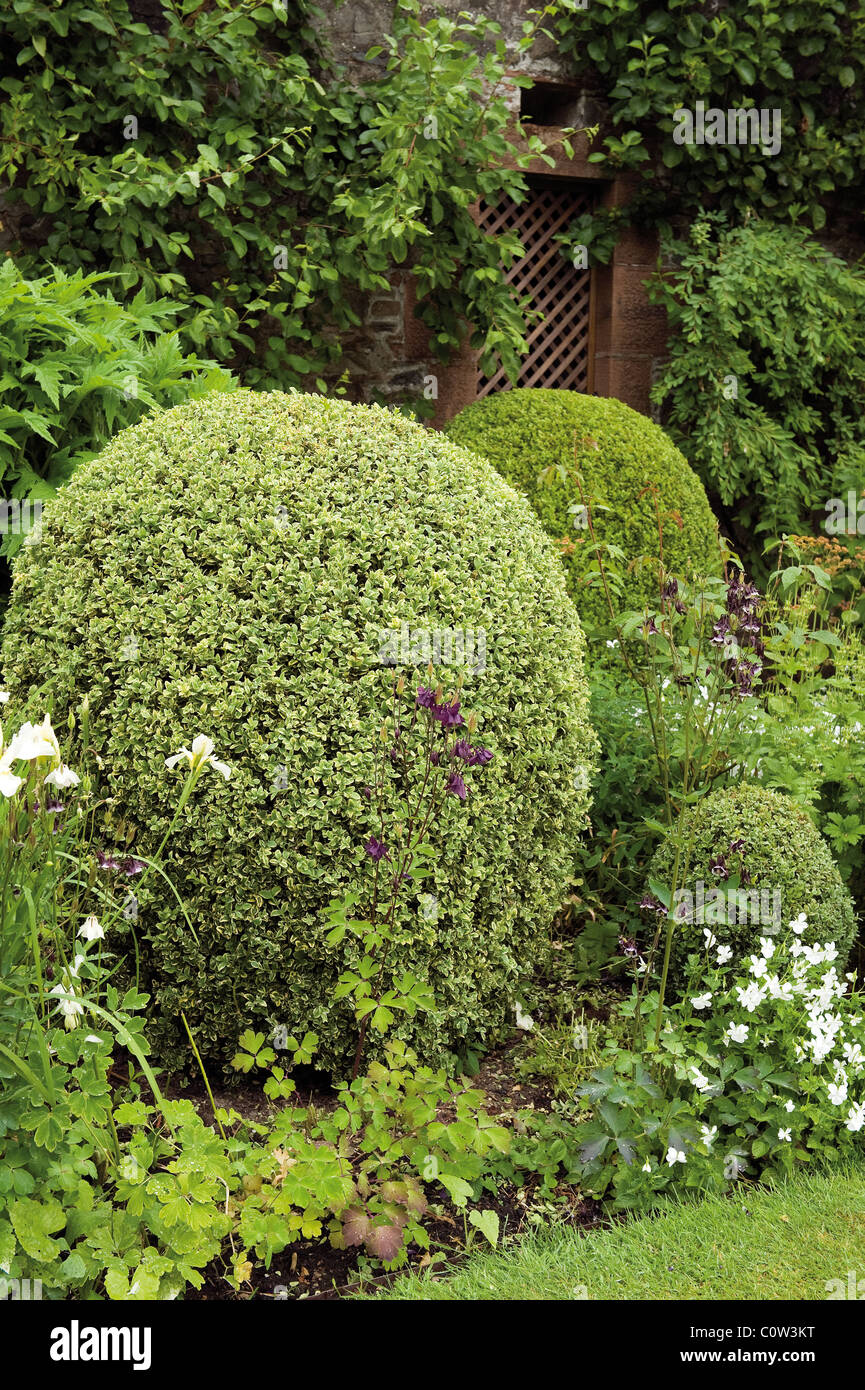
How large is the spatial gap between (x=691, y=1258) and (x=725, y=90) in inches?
267

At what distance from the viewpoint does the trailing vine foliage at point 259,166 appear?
5.52 metres

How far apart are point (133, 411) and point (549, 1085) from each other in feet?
8.52

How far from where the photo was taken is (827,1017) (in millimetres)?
2885

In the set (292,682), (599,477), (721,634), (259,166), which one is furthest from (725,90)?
(292,682)

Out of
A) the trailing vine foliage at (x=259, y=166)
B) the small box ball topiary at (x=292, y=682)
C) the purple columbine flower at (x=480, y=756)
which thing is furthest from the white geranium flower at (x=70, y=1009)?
the trailing vine foliage at (x=259, y=166)

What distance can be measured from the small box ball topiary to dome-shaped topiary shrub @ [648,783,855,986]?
0.38m

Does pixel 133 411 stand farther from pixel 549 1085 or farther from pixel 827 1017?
pixel 827 1017

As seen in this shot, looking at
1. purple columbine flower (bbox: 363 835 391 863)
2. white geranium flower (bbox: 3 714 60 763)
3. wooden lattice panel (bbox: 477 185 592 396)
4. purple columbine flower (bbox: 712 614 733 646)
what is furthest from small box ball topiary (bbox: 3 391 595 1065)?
wooden lattice panel (bbox: 477 185 592 396)

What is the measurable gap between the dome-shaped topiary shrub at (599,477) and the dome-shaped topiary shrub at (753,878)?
1.93 metres

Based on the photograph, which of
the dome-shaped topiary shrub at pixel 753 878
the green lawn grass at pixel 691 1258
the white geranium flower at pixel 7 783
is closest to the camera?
the white geranium flower at pixel 7 783

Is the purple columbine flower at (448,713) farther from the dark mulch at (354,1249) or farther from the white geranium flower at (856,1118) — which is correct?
the white geranium flower at (856,1118)

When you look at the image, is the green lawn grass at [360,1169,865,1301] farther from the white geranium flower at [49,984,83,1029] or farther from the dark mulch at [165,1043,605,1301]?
the white geranium flower at [49,984,83,1029]

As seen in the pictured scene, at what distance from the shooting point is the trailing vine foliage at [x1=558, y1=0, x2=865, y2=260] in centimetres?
679

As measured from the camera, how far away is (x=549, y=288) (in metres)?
7.24
